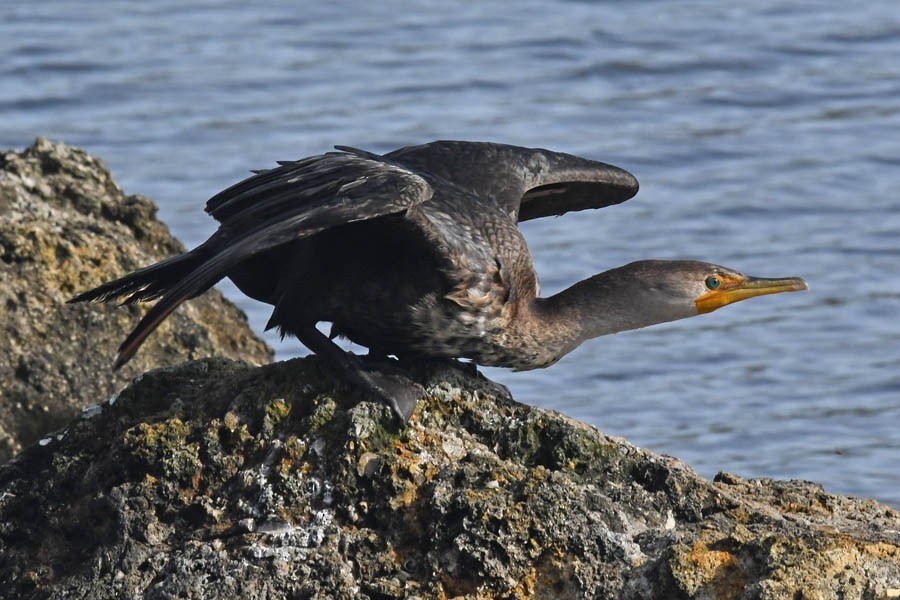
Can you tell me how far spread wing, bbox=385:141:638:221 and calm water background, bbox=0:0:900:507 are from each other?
2.00m

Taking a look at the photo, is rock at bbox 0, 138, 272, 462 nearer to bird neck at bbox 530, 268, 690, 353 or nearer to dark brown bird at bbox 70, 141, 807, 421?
dark brown bird at bbox 70, 141, 807, 421

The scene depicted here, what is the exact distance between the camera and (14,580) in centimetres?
457

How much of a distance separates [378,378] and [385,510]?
0.46 m

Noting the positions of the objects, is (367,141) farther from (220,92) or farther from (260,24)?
(260,24)

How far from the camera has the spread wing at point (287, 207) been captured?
4594mm

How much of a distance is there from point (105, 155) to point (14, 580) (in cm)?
748

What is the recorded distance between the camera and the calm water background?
8.54 m

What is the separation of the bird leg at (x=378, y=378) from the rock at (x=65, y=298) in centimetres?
150

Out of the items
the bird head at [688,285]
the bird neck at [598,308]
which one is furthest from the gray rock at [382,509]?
the bird head at [688,285]

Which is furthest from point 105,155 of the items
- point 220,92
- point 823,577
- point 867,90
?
point 823,577

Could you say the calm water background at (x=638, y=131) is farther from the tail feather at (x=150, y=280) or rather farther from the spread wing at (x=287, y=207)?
the tail feather at (x=150, y=280)

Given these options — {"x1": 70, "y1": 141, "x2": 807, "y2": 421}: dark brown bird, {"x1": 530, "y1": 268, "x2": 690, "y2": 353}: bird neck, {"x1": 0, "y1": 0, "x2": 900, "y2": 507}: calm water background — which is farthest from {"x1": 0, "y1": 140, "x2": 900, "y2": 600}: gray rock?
{"x1": 0, "y1": 0, "x2": 900, "y2": 507}: calm water background

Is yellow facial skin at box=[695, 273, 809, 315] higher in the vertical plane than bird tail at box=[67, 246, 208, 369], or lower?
Answer: lower

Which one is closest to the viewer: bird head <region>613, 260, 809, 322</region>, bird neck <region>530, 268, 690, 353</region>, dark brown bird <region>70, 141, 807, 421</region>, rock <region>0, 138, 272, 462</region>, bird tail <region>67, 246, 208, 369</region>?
dark brown bird <region>70, 141, 807, 421</region>
